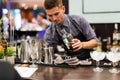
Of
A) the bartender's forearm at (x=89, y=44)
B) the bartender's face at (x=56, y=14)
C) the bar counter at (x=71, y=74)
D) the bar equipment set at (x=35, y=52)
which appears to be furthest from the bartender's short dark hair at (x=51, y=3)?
the bar counter at (x=71, y=74)

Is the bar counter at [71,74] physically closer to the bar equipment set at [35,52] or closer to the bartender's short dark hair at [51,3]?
the bar equipment set at [35,52]

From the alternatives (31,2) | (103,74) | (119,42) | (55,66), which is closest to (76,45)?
(55,66)

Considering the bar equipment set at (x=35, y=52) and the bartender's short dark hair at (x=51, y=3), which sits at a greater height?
the bartender's short dark hair at (x=51, y=3)

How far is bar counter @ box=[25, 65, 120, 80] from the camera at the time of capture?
189 cm

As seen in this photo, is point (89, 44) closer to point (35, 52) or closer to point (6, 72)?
point (35, 52)

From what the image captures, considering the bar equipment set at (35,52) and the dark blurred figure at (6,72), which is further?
the bar equipment set at (35,52)

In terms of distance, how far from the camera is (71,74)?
2.00 metres

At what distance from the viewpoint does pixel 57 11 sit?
8.30 ft

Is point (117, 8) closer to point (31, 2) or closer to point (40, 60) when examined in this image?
point (31, 2)

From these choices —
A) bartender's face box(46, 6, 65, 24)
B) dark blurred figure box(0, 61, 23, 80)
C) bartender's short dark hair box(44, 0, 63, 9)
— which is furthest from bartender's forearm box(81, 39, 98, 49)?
dark blurred figure box(0, 61, 23, 80)

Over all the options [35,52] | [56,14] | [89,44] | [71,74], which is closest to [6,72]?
[71,74]

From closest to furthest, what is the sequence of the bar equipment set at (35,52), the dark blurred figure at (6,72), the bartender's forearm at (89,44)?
the dark blurred figure at (6,72), the bar equipment set at (35,52), the bartender's forearm at (89,44)

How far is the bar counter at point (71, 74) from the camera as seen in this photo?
189 centimetres

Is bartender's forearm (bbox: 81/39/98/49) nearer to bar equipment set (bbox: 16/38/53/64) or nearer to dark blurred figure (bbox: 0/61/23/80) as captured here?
bar equipment set (bbox: 16/38/53/64)
